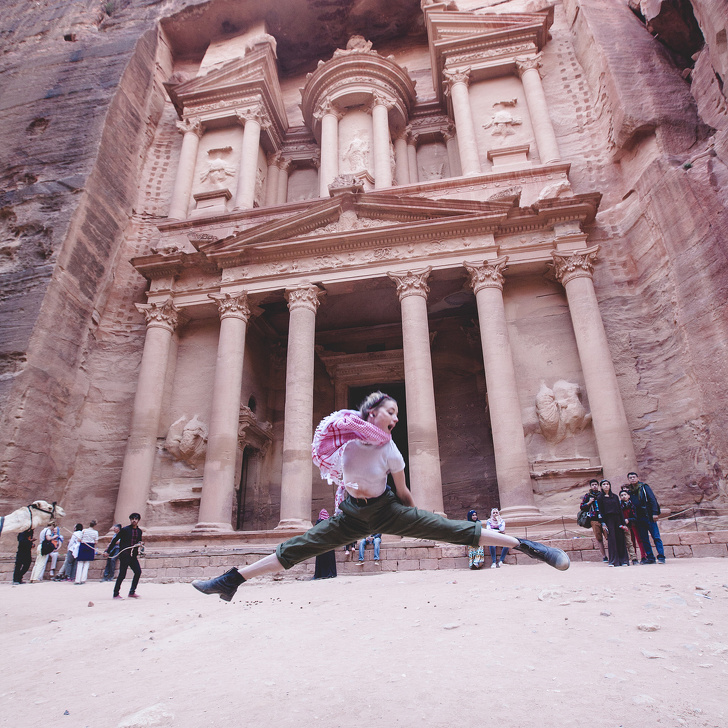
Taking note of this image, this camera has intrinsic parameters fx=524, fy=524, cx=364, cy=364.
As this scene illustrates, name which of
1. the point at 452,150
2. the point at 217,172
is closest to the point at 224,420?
the point at 217,172

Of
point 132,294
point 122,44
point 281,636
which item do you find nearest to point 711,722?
point 281,636

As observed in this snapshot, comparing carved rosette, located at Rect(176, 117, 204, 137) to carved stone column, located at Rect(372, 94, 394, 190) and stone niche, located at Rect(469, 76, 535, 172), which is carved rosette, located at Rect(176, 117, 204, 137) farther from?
stone niche, located at Rect(469, 76, 535, 172)

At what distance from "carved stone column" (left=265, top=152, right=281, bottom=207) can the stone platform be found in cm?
1441

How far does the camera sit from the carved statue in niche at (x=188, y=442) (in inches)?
572

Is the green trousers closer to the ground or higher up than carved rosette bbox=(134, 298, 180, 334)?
closer to the ground

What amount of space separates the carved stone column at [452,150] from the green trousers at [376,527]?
1898 cm

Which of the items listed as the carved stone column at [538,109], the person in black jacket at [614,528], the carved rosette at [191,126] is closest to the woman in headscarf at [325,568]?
the person in black jacket at [614,528]

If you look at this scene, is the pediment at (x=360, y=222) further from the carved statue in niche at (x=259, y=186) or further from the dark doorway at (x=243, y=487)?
the dark doorway at (x=243, y=487)

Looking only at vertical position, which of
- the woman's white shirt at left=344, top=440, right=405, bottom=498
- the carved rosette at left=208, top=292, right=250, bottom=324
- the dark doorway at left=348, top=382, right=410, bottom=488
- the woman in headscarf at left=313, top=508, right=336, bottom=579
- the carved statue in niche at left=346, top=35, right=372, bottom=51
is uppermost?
the carved statue in niche at left=346, top=35, right=372, bottom=51

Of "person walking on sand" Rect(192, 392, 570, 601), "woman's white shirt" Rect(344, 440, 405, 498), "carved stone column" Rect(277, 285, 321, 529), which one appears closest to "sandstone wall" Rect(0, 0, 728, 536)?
"carved stone column" Rect(277, 285, 321, 529)

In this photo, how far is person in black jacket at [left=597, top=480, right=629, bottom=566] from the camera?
316 inches

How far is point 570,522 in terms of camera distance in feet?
36.7

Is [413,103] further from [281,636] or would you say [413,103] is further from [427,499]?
[281,636]

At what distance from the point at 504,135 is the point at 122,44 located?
15.5 m
